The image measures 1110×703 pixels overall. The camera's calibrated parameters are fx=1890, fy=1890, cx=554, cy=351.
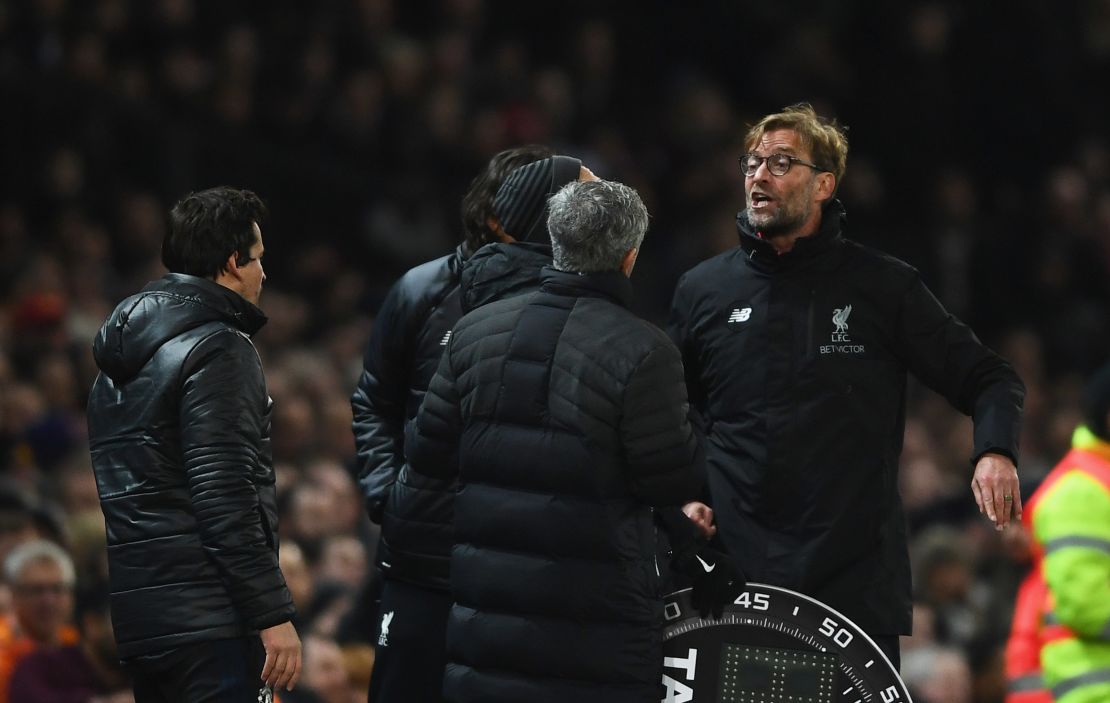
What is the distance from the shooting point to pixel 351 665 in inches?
310

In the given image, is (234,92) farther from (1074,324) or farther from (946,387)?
(946,387)

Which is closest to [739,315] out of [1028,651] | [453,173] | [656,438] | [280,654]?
[656,438]

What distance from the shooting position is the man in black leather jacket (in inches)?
183

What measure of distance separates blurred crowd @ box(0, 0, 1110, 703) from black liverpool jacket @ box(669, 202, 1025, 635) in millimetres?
2852

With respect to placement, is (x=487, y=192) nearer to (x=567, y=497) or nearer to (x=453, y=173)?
(x=567, y=497)

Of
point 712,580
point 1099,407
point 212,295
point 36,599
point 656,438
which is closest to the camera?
point 656,438

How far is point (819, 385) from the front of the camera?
17.3 feet

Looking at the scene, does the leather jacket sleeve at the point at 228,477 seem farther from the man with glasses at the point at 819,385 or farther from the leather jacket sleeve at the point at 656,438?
the man with glasses at the point at 819,385

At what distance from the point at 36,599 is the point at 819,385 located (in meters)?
3.44

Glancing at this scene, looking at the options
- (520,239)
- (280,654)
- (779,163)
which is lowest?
(280,654)

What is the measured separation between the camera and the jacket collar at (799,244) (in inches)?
212

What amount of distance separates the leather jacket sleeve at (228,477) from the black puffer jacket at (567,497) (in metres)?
0.49

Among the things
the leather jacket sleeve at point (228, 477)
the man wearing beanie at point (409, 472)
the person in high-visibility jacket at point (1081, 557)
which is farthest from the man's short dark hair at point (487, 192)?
the person in high-visibility jacket at point (1081, 557)

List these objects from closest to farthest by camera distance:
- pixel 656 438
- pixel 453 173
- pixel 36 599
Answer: pixel 656 438 < pixel 36 599 < pixel 453 173
